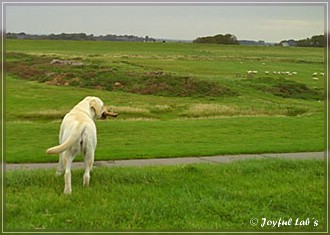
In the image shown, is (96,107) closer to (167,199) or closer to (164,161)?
(167,199)

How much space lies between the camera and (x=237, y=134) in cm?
1689

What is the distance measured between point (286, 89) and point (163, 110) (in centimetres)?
1715

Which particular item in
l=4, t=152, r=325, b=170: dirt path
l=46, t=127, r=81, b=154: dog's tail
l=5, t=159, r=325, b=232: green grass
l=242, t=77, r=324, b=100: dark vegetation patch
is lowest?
l=5, t=159, r=325, b=232: green grass

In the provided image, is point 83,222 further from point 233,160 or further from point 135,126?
point 135,126

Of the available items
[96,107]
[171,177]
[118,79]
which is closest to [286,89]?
[118,79]

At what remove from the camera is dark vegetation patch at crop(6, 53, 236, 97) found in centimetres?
3869

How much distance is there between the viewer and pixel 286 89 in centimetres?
4059

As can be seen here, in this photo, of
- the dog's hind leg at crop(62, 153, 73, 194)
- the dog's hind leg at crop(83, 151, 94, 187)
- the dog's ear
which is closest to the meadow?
the dog's hind leg at crop(83, 151, 94, 187)

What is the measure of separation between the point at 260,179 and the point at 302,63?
62795 mm

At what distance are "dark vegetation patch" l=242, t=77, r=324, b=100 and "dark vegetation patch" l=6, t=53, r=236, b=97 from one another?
4.06 meters

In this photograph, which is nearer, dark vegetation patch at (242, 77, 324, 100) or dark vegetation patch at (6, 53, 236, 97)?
dark vegetation patch at (242, 77, 324, 100)

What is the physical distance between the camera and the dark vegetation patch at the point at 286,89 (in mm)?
38469

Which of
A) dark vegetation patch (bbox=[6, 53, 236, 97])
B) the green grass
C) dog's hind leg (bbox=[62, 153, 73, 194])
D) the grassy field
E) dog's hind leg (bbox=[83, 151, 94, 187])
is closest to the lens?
the green grass

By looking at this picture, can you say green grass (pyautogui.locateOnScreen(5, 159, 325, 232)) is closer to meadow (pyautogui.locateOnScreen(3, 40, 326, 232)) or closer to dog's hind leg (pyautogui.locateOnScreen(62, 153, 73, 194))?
meadow (pyautogui.locateOnScreen(3, 40, 326, 232))
